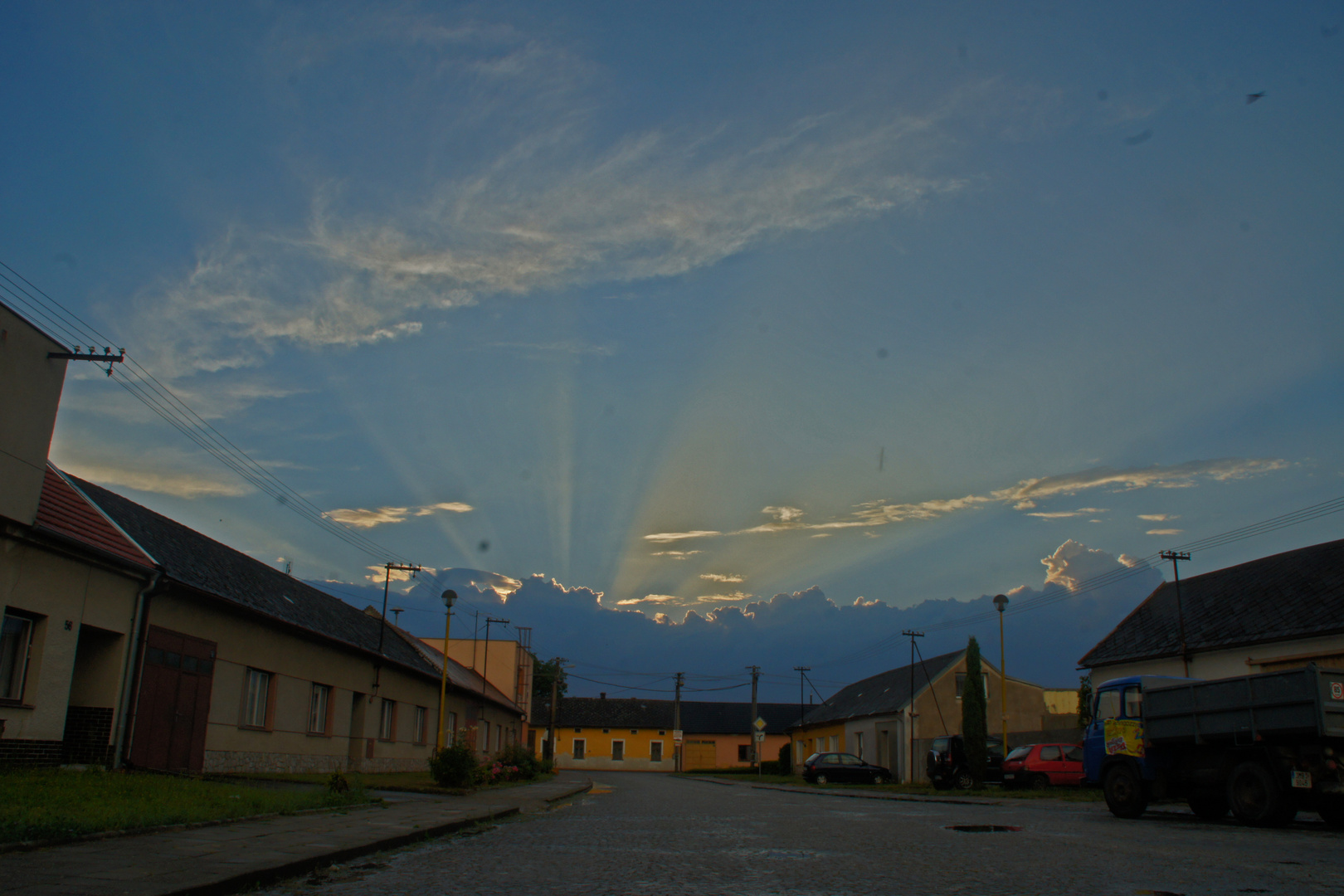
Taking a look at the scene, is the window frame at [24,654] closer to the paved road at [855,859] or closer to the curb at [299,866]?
the curb at [299,866]

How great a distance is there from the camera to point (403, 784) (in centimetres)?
2066

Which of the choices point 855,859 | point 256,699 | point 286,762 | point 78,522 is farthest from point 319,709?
point 855,859

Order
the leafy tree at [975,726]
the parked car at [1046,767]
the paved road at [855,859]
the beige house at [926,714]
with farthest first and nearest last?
1. the beige house at [926,714]
2. the leafy tree at [975,726]
3. the parked car at [1046,767]
4. the paved road at [855,859]

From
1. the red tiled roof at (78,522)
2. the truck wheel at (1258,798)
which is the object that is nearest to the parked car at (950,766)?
the truck wheel at (1258,798)

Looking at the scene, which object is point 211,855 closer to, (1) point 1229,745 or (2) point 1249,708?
(2) point 1249,708

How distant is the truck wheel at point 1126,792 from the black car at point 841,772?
23702 mm

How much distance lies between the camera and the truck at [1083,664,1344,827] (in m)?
12.8

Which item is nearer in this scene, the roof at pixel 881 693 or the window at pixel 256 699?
the window at pixel 256 699

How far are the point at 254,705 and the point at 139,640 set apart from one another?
5.54m

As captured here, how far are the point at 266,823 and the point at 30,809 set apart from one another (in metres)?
2.36

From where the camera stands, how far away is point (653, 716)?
265 ft

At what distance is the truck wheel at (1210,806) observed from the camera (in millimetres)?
14977

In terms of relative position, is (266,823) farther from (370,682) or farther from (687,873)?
(370,682)

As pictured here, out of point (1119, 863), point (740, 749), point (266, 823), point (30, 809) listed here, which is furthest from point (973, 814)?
point (740, 749)
